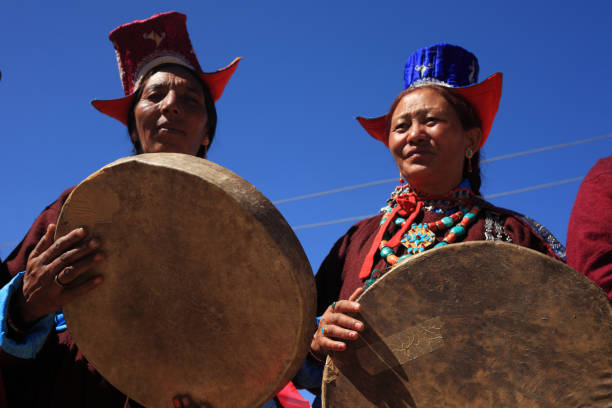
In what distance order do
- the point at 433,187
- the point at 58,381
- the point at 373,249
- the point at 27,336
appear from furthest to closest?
the point at 433,187
the point at 373,249
the point at 58,381
the point at 27,336

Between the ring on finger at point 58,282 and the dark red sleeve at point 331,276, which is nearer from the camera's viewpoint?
the ring on finger at point 58,282

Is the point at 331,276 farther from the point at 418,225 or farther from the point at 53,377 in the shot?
the point at 53,377

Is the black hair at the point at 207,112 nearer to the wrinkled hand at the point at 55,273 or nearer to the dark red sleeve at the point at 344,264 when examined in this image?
the dark red sleeve at the point at 344,264

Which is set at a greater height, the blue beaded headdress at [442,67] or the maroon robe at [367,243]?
the blue beaded headdress at [442,67]

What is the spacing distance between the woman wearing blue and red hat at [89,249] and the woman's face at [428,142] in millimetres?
1059

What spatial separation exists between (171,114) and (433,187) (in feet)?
4.36

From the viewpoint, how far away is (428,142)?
8.69 ft

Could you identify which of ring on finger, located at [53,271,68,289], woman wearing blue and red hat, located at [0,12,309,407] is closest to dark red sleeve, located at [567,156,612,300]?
woman wearing blue and red hat, located at [0,12,309,407]

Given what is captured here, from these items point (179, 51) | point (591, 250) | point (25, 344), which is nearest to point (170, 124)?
point (179, 51)

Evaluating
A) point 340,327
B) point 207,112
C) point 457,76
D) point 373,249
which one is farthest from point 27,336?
point 457,76

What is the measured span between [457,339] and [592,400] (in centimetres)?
40

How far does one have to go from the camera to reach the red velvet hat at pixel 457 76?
9.39ft

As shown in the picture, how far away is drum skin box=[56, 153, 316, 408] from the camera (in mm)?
1741

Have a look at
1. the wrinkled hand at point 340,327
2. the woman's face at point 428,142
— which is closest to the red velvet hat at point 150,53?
the woman's face at point 428,142
